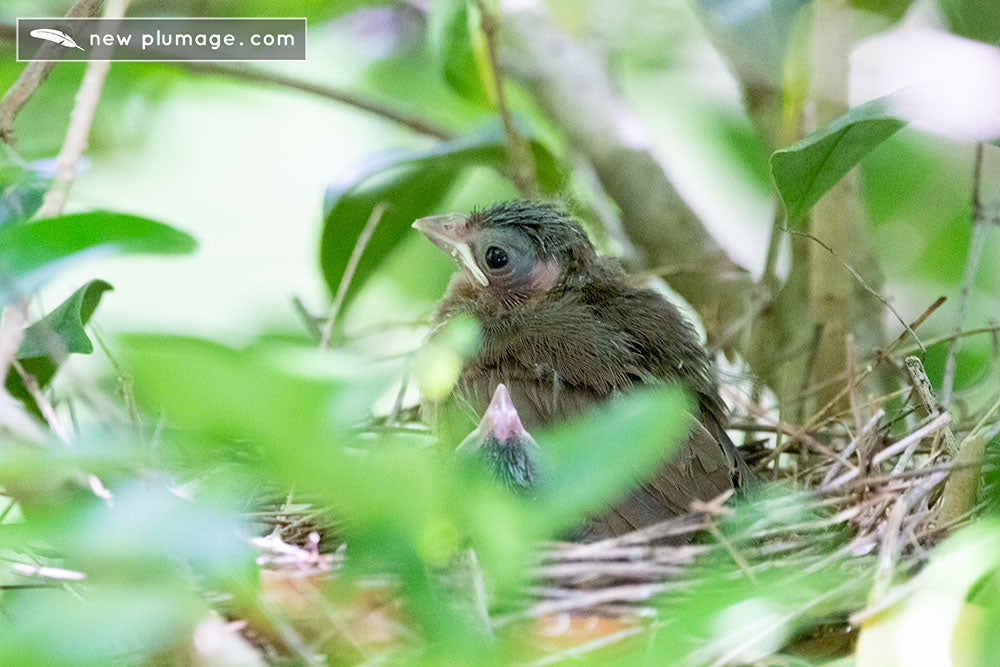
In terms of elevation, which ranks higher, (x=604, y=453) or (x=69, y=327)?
(x=69, y=327)

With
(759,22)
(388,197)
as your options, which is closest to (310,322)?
(388,197)

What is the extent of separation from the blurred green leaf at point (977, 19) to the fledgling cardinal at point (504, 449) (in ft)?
3.05

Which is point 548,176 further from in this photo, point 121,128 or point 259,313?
point 121,128

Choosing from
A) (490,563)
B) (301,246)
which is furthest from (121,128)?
(490,563)

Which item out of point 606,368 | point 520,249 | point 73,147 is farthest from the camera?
point 520,249

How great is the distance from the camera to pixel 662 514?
4.37 feet

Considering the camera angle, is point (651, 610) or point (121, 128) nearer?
point (651, 610)

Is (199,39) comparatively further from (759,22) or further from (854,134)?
(854,134)

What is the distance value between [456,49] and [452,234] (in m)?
0.38

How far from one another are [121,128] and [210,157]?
1.94ft

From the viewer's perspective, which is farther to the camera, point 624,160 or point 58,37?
point 624,160

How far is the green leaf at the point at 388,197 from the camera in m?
1.79

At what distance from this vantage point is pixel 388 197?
1861 millimetres

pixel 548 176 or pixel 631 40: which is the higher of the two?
pixel 631 40
